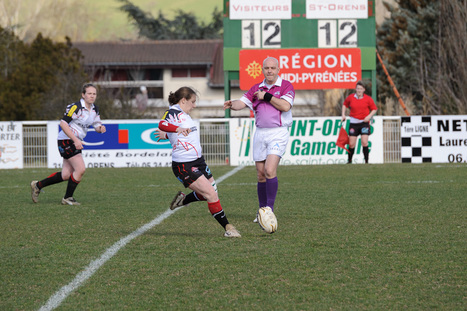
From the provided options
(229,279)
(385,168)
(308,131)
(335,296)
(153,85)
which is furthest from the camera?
(153,85)

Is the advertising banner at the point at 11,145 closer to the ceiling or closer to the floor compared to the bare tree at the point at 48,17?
closer to the floor

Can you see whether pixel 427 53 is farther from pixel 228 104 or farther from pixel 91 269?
pixel 91 269

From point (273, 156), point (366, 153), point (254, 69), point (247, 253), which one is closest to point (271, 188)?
point (273, 156)

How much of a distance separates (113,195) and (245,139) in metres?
7.46

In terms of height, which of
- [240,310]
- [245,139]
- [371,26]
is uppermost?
[371,26]

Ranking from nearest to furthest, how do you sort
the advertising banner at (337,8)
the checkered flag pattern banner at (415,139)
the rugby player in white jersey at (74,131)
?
the rugby player in white jersey at (74,131)
the checkered flag pattern banner at (415,139)
the advertising banner at (337,8)

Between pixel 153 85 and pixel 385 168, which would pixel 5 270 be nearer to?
pixel 385 168

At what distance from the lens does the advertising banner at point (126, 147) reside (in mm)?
17984

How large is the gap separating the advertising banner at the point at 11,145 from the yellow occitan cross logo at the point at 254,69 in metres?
6.32

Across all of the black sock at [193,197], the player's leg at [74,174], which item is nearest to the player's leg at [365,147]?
the player's leg at [74,174]

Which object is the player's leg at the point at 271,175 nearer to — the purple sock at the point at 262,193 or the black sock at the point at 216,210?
the purple sock at the point at 262,193

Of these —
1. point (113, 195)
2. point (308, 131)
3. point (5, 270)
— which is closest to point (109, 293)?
point (5, 270)

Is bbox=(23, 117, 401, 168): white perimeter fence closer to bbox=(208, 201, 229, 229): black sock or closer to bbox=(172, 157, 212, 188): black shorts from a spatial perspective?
bbox=(172, 157, 212, 188): black shorts

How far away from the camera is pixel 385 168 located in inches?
623
